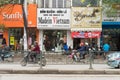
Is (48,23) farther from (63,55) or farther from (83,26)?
(63,55)

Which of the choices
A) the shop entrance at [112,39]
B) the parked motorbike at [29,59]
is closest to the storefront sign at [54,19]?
the shop entrance at [112,39]

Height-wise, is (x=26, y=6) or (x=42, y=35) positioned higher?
(x=26, y=6)

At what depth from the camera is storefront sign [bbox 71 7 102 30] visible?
3934 centimetres

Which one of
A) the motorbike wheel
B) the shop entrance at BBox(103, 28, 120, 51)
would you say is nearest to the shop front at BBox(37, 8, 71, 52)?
the shop entrance at BBox(103, 28, 120, 51)

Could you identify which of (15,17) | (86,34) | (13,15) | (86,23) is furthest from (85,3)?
(13,15)

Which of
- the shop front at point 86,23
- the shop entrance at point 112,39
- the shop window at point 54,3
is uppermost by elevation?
the shop window at point 54,3

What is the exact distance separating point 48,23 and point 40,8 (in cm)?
167

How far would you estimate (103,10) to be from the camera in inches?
1513

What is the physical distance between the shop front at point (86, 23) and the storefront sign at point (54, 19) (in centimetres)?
64

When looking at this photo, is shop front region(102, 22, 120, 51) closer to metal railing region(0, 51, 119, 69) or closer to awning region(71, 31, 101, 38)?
awning region(71, 31, 101, 38)

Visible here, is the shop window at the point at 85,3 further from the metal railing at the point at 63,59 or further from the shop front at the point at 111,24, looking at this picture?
the metal railing at the point at 63,59

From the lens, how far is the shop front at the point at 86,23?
39281 millimetres

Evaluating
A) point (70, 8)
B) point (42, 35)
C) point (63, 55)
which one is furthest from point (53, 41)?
point (63, 55)

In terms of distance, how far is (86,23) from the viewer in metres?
39.5
